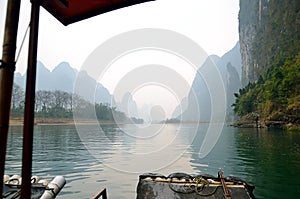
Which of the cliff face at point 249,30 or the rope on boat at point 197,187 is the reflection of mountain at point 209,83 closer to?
the cliff face at point 249,30

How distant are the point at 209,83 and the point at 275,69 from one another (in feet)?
347

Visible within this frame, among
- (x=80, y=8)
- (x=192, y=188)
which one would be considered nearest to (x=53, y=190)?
(x=192, y=188)

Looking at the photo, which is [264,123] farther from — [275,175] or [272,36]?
[275,175]

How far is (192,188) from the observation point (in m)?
3.62

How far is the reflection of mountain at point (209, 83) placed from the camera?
12812cm

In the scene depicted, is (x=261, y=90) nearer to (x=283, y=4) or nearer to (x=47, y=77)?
(x=283, y=4)

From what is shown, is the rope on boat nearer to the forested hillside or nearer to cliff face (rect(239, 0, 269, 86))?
the forested hillside

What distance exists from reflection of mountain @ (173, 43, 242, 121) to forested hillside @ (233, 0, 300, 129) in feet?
158

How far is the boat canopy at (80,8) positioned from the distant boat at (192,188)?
261 cm

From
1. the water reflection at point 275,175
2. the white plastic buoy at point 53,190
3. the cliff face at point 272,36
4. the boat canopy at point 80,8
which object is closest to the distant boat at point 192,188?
the white plastic buoy at point 53,190

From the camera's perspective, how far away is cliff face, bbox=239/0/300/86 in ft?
147

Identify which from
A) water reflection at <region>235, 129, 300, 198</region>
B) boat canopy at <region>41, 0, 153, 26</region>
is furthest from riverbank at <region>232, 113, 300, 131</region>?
boat canopy at <region>41, 0, 153, 26</region>

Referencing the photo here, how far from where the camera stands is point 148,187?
12.1 ft

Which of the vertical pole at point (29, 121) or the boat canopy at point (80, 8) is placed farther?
the boat canopy at point (80, 8)
